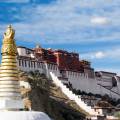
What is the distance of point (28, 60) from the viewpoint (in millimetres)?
81500

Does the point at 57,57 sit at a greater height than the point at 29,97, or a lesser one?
greater

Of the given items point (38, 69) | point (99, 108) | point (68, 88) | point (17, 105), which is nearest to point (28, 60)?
point (38, 69)

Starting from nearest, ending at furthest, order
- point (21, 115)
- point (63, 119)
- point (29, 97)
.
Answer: point (21, 115) → point (29, 97) → point (63, 119)

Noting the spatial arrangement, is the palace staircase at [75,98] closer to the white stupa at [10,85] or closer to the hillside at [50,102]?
the hillside at [50,102]

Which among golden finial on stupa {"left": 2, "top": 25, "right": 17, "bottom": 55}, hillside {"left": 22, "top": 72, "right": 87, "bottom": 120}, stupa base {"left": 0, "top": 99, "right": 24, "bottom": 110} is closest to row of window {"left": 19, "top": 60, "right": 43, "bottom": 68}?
hillside {"left": 22, "top": 72, "right": 87, "bottom": 120}

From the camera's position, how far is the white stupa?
17234 millimetres

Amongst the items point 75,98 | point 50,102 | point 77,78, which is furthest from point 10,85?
point 77,78

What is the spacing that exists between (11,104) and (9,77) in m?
1.01

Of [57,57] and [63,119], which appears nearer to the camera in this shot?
[63,119]

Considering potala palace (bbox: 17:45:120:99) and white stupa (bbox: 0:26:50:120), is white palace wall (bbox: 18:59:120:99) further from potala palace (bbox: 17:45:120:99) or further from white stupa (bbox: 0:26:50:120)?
white stupa (bbox: 0:26:50:120)

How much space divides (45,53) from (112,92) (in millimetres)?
19397

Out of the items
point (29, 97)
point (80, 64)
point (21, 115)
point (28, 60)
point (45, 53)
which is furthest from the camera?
point (80, 64)

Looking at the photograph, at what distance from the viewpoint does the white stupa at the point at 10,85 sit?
679 inches

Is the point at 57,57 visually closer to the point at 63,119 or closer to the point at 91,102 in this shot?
the point at 91,102
